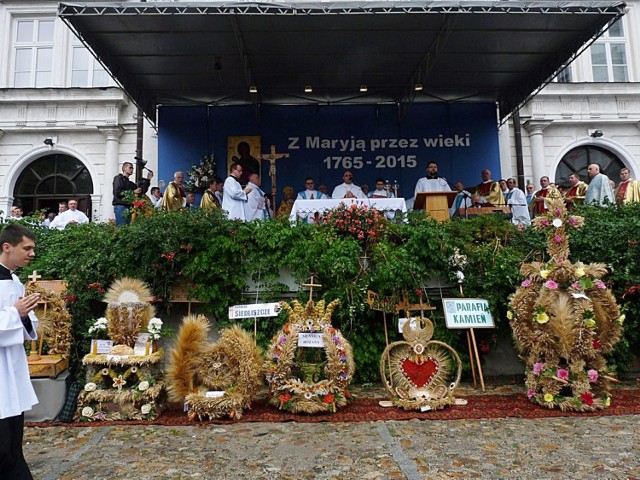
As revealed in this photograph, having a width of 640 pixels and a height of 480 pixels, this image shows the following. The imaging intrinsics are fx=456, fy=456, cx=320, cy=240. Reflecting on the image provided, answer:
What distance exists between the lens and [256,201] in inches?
441

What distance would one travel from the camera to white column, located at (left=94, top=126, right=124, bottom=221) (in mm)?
15172

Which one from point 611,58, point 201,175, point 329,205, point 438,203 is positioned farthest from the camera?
point 611,58

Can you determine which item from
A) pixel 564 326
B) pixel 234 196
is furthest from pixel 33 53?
pixel 564 326

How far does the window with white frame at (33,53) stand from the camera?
52.1 feet

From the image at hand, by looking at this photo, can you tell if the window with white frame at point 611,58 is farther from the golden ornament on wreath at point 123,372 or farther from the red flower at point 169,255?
the golden ornament on wreath at point 123,372

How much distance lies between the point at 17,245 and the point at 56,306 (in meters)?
3.03

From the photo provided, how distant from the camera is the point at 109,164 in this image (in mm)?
15211

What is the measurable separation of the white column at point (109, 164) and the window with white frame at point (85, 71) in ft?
6.19

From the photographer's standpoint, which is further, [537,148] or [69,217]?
[537,148]

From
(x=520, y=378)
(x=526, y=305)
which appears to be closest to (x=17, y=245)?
(x=526, y=305)

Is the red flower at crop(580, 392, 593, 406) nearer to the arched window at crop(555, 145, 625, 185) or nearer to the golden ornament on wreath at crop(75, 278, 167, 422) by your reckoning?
the golden ornament on wreath at crop(75, 278, 167, 422)

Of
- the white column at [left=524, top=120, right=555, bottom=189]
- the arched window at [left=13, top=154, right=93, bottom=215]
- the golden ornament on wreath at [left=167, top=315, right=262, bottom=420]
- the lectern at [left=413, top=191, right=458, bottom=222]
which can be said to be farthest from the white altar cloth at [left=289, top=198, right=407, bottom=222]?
the arched window at [left=13, top=154, right=93, bottom=215]

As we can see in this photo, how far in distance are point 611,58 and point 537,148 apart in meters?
Result: 4.89

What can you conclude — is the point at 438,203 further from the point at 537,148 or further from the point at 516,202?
the point at 537,148
